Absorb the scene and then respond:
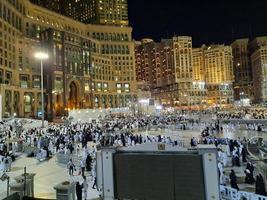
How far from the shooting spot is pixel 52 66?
77938 mm

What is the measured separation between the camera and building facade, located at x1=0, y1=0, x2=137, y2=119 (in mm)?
68750

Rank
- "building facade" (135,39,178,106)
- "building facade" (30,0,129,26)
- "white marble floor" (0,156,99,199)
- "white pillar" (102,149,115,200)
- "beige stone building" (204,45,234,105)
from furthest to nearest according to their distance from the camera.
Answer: "beige stone building" (204,45,234,105) → "building facade" (135,39,178,106) → "building facade" (30,0,129,26) → "white marble floor" (0,156,99,199) → "white pillar" (102,149,115,200)

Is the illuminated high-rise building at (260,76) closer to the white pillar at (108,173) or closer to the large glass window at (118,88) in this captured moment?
the large glass window at (118,88)

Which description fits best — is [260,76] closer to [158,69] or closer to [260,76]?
[260,76]

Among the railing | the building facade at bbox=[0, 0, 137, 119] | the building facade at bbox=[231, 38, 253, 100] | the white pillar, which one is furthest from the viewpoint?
the building facade at bbox=[231, 38, 253, 100]

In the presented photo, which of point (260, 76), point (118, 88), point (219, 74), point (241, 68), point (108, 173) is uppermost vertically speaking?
point (241, 68)

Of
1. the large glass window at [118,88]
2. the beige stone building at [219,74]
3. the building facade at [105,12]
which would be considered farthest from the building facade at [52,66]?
the beige stone building at [219,74]

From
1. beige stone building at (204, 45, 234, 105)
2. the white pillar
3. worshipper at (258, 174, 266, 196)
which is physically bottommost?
worshipper at (258, 174, 266, 196)

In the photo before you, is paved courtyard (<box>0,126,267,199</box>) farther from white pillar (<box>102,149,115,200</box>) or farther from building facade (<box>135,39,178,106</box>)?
building facade (<box>135,39,178,106</box>)

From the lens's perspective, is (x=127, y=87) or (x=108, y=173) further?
(x=127, y=87)

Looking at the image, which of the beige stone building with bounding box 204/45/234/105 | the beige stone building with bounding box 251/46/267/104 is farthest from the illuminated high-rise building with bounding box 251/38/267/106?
the beige stone building with bounding box 204/45/234/105

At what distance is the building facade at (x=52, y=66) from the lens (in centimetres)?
6875

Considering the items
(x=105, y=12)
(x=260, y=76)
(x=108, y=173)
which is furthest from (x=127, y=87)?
(x=108, y=173)

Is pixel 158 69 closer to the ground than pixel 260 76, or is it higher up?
higher up
